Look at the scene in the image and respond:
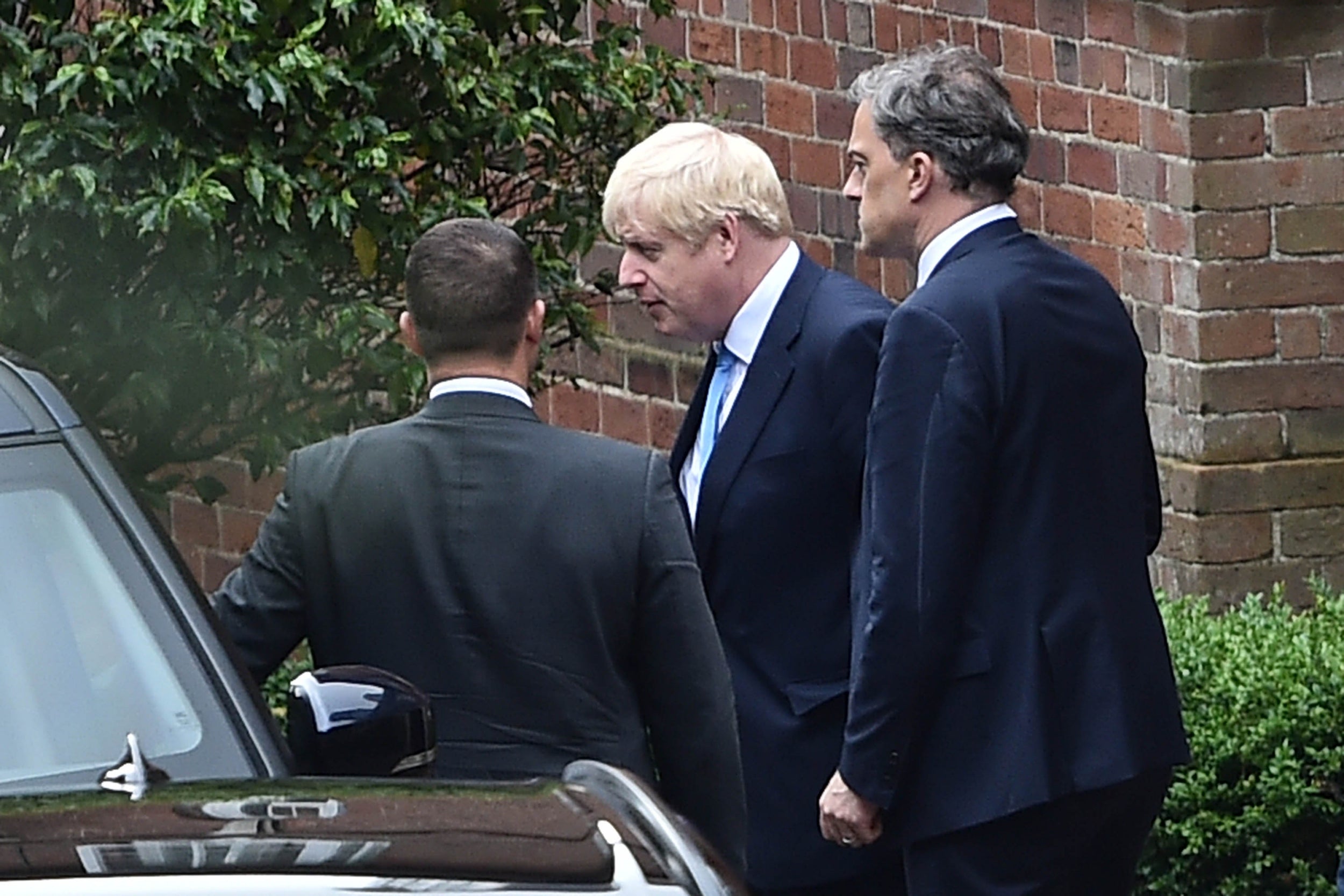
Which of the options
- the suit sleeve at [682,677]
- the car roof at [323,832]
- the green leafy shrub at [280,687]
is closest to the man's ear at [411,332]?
the suit sleeve at [682,677]

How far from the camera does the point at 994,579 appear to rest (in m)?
4.30

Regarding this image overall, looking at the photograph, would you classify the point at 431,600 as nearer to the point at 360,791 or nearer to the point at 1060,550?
the point at 1060,550

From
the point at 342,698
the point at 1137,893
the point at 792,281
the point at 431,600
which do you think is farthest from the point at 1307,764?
the point at 342,698

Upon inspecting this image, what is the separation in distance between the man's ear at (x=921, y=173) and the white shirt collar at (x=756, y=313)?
0.42 meters

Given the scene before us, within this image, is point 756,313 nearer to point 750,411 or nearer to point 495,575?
point 750,411

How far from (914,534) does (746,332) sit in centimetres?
75

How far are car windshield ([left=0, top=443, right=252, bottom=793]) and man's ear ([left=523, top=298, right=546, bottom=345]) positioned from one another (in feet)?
3.47

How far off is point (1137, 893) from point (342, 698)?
147 inches

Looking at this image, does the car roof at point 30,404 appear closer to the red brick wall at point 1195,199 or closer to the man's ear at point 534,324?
the man's ear at point 534,324

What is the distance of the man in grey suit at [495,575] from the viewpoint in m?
4.35

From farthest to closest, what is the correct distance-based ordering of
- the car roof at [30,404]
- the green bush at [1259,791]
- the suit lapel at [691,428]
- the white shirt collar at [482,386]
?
the green bush at [1259,791] → the suit lapel at [691,428] → the white shirt collar at [482,386] → the car roof at [30,404]

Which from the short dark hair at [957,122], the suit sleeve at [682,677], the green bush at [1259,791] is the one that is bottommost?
the green bush at [1259,791]

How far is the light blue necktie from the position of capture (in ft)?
16.1

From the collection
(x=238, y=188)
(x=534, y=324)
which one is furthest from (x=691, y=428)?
(x=238, y=188)
